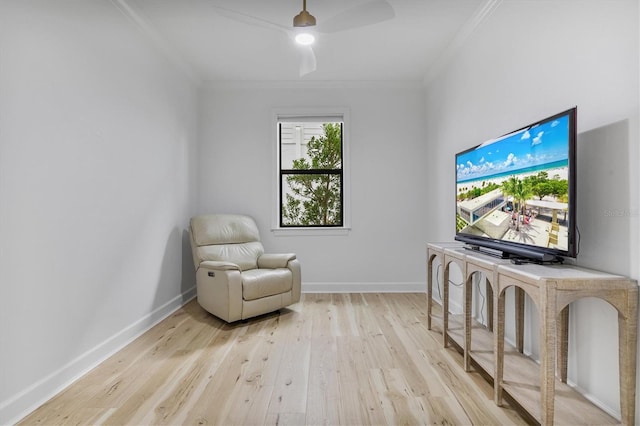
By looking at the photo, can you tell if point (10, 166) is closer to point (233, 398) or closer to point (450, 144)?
point (233, 398)

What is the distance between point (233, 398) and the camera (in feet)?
6.18

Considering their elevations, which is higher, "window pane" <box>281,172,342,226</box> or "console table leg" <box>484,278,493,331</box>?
"window pane" <box>281,172,342,226</box>

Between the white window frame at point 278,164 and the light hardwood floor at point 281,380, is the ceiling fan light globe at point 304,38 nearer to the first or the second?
the white window frame at point 278,164

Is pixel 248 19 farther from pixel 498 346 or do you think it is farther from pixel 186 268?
pixel 498 346

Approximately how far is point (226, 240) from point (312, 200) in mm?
1273

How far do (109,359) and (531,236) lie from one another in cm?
274

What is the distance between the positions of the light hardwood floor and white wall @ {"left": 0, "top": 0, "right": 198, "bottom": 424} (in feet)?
0.79

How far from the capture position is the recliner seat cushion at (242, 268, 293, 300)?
3064 millimetres

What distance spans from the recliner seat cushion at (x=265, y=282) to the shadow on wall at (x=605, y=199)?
2.33 meters

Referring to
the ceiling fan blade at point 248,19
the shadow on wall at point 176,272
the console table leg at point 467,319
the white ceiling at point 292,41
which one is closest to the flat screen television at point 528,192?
the console table leg at point 467,319

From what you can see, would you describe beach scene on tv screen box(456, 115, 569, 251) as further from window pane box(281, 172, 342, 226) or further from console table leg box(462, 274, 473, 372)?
window pane box(281, 172, 342, 226)

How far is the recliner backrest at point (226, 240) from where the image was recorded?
3.50 meters

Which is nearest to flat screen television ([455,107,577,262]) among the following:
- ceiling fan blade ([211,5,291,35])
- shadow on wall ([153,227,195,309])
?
ceiling fan blade ([211,5,291,35])

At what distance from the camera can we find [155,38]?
307 cm
